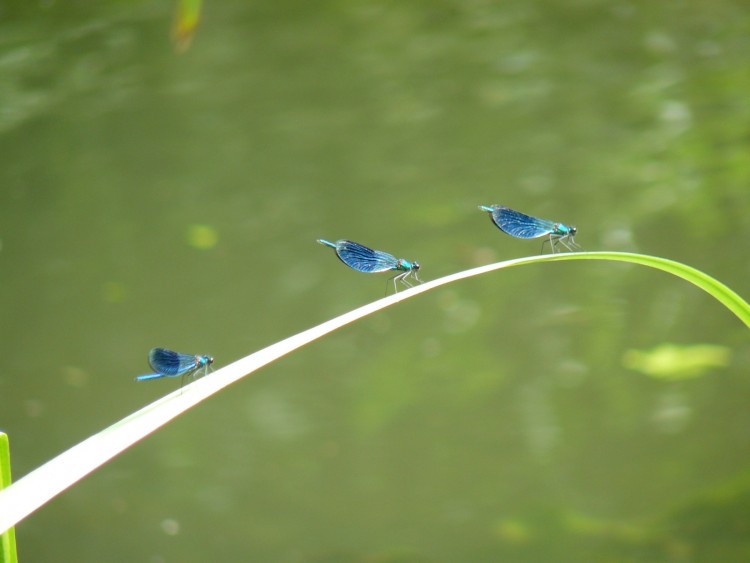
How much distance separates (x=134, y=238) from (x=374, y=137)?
2.82 feet

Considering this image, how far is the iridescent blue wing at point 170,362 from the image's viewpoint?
0.85 metres

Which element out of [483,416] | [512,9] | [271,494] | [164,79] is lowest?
[271,494]

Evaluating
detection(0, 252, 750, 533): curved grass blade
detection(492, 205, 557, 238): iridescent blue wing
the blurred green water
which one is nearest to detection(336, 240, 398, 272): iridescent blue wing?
detection(492, 205, 557, 238): iridescent blue wing

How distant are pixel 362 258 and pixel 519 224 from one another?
21cm

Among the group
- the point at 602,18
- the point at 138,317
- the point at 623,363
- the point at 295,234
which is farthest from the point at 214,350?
the point at 602,18

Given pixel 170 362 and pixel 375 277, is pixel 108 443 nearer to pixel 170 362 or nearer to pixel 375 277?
pixel 170 362

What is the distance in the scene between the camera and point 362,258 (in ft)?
2.92

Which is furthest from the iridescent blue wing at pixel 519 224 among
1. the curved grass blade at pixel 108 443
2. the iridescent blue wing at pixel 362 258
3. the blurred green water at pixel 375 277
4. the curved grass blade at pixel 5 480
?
the blurred green water at pixel 375 277

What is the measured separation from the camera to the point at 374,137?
2.35 m

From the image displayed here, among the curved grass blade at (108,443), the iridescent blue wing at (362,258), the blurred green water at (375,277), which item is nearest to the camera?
the curved grass blade at (108,443)

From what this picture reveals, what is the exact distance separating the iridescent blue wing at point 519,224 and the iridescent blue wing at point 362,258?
6.0 inches

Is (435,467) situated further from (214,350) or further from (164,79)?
(164,79)

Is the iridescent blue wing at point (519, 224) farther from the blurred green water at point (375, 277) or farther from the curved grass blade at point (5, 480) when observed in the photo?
the blurred green water at point (375, 277)

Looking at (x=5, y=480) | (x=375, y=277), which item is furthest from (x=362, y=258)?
(x=375, y=277)
